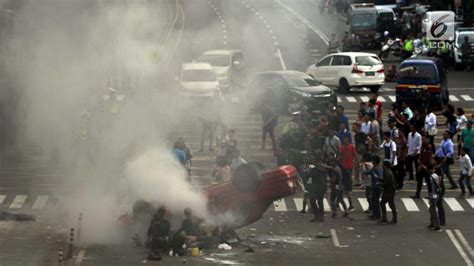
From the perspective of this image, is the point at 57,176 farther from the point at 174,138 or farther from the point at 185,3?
the point at 185,3

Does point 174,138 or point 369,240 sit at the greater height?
point 174,138

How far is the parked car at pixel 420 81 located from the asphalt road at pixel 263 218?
5691mm

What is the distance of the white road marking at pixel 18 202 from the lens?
111ft

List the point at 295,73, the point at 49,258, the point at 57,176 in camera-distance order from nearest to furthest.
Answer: the point at 49,258
the point at 57,176
the point at 295,73

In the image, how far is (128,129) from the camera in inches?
1379

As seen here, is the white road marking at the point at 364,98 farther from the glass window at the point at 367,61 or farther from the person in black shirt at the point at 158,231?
the person in black shirt at the point at 158,231

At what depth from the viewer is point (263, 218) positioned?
107ft

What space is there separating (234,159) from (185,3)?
13.1ft

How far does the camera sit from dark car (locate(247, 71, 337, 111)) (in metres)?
44.3

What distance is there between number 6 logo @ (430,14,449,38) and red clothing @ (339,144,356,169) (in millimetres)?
34568

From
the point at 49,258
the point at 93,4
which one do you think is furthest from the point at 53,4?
the point at 49,258

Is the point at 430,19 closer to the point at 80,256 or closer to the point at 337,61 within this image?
the point at 337,61

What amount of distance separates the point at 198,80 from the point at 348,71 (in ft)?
48.7

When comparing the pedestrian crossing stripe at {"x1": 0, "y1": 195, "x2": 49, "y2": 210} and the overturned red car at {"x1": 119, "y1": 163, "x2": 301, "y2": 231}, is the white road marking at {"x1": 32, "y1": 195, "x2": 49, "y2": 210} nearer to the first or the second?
the pedestrian crossing stripe at {"x1": 0, "y1": 195, "x2": 49, "y2": 210}
